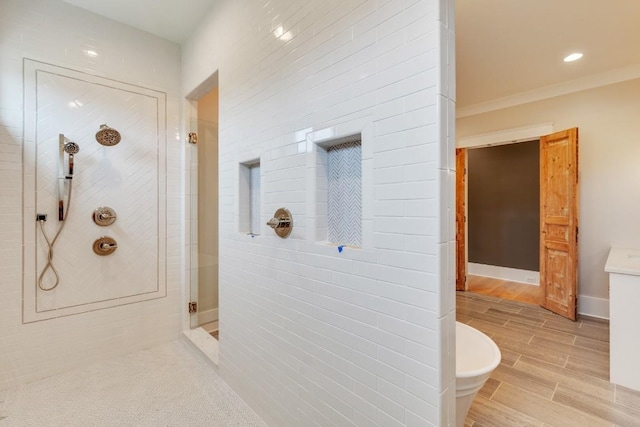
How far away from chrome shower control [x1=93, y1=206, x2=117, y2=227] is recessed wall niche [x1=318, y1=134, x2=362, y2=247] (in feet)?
6.52

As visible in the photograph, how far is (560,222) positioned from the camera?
337 cm

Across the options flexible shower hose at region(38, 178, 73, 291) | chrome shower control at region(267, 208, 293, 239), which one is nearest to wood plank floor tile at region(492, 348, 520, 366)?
chrome shower control at region(267, 208, 293, 239)

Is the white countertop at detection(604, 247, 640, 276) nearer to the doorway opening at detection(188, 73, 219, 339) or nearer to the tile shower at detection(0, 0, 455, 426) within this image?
the tile shower at detection(0, 0, 455, 426)

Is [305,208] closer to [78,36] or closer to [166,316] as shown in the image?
[166,316]

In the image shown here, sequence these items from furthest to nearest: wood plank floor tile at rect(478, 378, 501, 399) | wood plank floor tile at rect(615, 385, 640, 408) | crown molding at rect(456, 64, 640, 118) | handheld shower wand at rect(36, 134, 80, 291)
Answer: crown molding at rect(456, 64, 640, 118), handheld shower wand at rect(36, 134, 80, 291), wood plank floor tile at rect(478, 378, 501, 399), wood plank floor tile at rect(615, 385, 640, 408)

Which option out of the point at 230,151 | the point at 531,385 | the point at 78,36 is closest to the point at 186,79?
the point at 78,36

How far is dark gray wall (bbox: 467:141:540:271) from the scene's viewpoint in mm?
4719

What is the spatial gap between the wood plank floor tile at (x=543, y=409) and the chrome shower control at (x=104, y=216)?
3163mm

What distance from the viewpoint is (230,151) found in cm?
200

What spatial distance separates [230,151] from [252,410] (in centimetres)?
169

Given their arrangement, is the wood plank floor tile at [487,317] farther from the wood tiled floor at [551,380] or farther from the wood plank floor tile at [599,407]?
the wood plank floor tile at [599,407]

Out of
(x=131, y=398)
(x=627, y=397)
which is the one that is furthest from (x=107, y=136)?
(x=627, y=397)

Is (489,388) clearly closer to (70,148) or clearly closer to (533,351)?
(533,351)

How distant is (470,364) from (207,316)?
92.0 inches
